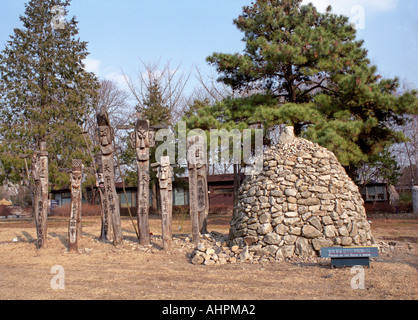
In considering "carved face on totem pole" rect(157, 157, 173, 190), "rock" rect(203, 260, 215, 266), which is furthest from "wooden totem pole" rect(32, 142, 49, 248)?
"rock" rect(203, 260, 215, 266)

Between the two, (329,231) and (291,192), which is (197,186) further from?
(329,231)

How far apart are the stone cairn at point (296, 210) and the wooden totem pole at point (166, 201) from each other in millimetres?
1259

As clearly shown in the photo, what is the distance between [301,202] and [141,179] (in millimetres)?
4188

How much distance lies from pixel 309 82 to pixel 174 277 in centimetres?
1222

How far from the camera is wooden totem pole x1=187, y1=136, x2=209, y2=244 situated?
35.4 ft

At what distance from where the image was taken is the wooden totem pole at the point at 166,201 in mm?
10023

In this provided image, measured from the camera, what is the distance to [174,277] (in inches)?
283

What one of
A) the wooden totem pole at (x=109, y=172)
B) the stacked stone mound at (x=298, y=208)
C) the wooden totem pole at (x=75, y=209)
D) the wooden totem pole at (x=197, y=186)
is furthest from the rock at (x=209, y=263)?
the wooden totem pole at (x=75, y=209)

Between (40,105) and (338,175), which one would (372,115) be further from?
(40,105)

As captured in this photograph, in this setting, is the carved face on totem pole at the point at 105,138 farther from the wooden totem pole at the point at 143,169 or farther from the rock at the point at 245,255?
the rock at the point at 245,255

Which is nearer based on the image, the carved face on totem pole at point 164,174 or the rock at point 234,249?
the rock at point 234,249

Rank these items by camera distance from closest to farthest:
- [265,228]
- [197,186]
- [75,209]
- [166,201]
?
1. [265,228]
2. [75,209]
3. [166,201]
4. [197,186]

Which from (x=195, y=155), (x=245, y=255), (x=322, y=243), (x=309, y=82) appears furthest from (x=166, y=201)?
(x=309, y=82)

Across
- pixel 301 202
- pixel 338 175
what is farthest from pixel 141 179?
pixel 338 175
